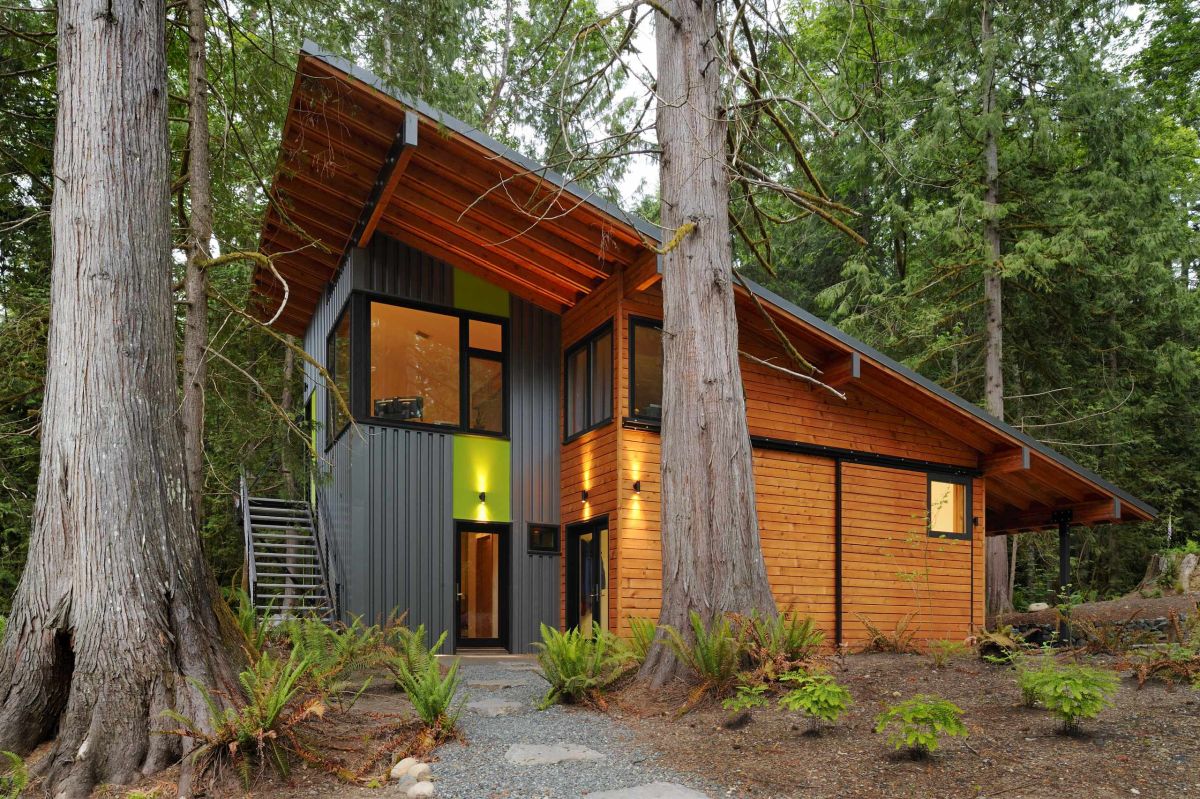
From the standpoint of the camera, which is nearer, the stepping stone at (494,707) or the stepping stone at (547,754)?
the stepping stone at (547,754)

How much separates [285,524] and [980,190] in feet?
41.7

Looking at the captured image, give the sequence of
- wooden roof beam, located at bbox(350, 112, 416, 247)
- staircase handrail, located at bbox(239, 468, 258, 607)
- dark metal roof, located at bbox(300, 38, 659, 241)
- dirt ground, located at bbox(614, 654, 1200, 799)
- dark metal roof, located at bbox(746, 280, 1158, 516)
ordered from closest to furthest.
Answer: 1. dirt ground, located at bbox(614, 654, 1200, 799)
2. dark metal roof, located at bbox(300, 38, 659, 241)
3. wooden roof beam, located at bbox(350, 112, 416, 247)
4. dark metal roof, located at bbox(746, 280, 1158, 516)
5. staircase handrail, located at bbox(239, 468, 258, 607)

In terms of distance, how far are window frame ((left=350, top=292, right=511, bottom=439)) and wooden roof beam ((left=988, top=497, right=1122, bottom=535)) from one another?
8.05m

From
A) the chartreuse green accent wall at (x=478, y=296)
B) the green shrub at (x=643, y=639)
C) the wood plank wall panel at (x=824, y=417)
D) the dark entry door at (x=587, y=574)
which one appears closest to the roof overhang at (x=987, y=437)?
the wood plank wall panel at (x=824, y=417)

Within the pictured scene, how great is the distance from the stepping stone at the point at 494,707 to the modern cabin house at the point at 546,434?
2.94 m

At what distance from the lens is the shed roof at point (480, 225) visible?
8477mm

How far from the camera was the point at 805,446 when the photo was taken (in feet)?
35.0

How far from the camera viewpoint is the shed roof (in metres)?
8.48

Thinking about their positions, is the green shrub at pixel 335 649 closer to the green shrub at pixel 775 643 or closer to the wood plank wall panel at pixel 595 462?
the green shrub at pixel 775 643

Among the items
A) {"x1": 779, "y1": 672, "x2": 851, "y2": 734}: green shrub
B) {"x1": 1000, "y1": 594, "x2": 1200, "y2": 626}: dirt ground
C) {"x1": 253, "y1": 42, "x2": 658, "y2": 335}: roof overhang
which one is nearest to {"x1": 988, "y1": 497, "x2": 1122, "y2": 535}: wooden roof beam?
{"x1": 1000, "y1": 594, "x2": 1200, "y2": 626}: dirt ground

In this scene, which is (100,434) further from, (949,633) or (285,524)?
(949,633)

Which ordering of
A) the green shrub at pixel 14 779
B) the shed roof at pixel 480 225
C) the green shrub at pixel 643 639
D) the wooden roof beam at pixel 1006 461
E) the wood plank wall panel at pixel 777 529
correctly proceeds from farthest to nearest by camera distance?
the wooden roof beam at pixel 1006 461 < the wood plank wall panel at pixel 777 529 < the shed roof at pixel 480 225 < the green shrub at pixel 643 639 < the green shrub at pixel 14 779

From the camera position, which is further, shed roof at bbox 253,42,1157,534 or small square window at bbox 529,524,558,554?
small square window at bbox 529,524,558,554

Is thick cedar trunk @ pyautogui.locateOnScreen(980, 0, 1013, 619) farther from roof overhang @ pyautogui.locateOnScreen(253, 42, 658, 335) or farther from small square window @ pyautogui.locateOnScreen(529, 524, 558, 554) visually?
roof overhang @ pyautogui.locateOnScreen(253, 42, 658, 335)
